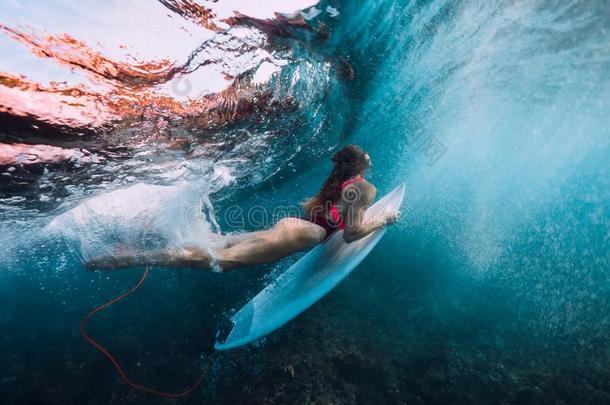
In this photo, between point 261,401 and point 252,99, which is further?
point 261,401

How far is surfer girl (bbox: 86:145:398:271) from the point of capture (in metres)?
4.24

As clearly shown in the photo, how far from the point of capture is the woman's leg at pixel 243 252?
4.21 metres

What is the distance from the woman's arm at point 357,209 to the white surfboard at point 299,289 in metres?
0.43

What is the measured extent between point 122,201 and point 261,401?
737cm

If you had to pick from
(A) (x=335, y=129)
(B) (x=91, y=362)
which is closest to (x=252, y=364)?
(B) (x=91, y=362)

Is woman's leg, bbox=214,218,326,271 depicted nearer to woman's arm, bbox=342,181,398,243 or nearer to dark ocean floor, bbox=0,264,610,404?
woman's arm, bbox=342,181,398,243

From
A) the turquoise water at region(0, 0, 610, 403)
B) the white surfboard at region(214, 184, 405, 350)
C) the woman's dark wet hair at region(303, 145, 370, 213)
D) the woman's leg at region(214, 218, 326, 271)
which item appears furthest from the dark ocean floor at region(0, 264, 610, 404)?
the woman's dark wet hair at region(303, 145, 370, 213)

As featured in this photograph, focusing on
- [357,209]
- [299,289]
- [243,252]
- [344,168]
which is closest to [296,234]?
[243,252]

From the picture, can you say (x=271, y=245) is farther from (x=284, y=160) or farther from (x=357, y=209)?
(x=284, y=160)

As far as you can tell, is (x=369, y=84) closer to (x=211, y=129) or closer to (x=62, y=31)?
(x=211, y=129)

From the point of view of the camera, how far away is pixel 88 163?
6918 millimetres

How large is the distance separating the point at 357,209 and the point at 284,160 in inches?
414

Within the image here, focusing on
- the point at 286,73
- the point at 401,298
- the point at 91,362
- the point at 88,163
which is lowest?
the point at 91,362

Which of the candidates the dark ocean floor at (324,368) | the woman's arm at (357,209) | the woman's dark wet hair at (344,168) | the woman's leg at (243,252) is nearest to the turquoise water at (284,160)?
the dark ocean floor at (324,368)
